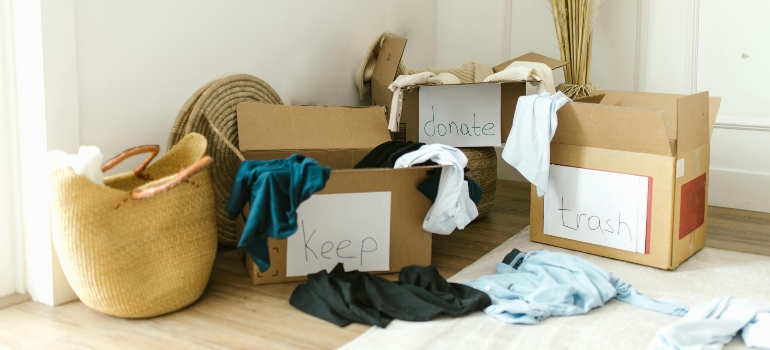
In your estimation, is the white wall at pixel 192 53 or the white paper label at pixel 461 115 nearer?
the white wall at pixel 192 53

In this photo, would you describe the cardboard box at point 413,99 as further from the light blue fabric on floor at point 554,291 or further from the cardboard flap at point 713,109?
the light blue fabric on floor at point 554,291

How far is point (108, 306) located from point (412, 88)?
1.30 metres

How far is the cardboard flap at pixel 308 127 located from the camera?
244 centimetres

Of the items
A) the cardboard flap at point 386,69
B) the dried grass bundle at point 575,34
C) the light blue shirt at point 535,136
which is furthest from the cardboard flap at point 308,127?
the dried grass bundle at point 575,34

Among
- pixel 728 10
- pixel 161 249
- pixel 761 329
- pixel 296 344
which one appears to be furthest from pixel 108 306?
pixel 728 10

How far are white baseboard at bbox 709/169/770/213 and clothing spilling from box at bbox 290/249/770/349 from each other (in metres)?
1.30

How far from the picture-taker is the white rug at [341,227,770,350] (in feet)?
5.87

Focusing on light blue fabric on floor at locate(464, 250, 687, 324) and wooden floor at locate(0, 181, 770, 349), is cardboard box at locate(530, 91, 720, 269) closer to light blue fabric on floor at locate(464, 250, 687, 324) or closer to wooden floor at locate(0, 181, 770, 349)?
light blue fabric on floor at locate(464, 250, 687, 324)

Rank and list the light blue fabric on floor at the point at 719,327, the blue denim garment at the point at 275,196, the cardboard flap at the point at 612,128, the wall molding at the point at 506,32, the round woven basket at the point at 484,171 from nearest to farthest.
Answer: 1. the light blue fabric on floor at the point at 719,327
2. the blue denim garment at the point at 275,196
3. the cardboard flap at the point at 612,128
4. the round woven basket at the point at 484,171
5. the wall molding at the point at 506,32

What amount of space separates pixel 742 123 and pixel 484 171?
1.11 metres

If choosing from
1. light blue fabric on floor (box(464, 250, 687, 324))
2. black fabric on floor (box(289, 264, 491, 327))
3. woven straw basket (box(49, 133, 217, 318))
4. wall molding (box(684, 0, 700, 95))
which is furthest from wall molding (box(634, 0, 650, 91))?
woven straw basket (box(49, 133, 217, 318))

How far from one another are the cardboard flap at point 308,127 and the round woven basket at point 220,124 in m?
0.06

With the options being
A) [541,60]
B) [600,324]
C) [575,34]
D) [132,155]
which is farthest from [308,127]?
[575,34]

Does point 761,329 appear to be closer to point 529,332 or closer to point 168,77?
point 529,332
